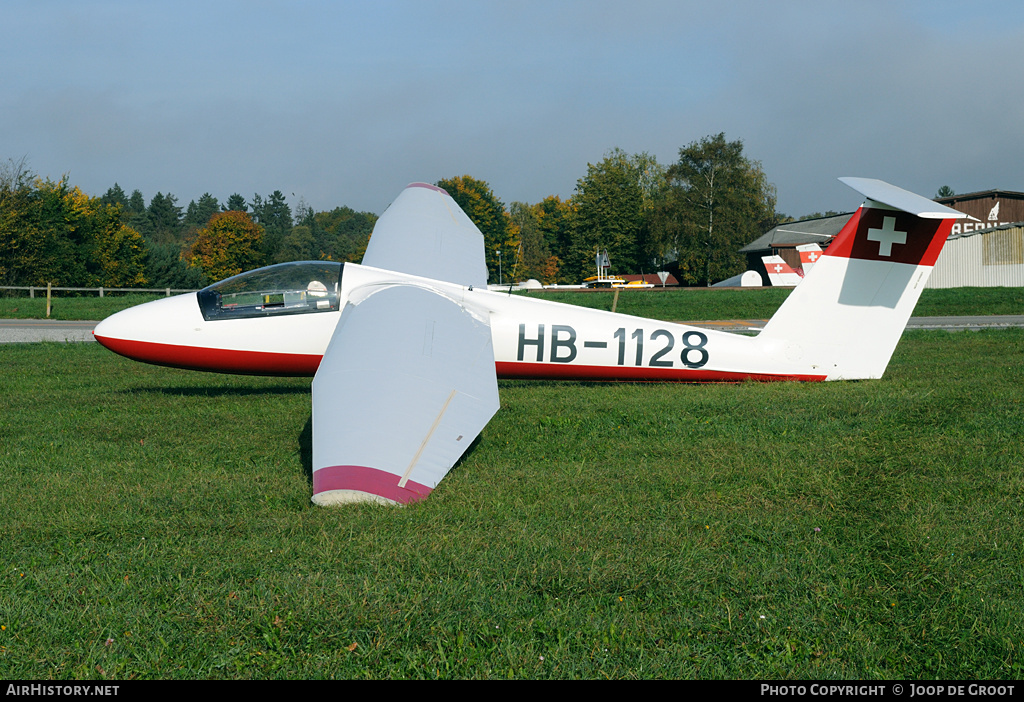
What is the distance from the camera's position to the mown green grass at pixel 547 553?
11.0ft

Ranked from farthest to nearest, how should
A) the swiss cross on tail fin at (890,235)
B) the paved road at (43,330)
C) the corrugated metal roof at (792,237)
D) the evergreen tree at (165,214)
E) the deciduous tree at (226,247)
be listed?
the evergreen tree at (165,214) → the deciduous tree at (226,247) → the corrugated metal roof at (792,237) → the paved road at (43,330) → the swiss cross on tail fin at (890,235)

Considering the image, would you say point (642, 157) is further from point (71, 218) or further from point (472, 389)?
point (472, 389)

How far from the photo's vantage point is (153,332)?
10211 mm

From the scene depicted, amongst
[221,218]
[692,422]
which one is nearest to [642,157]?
[221,218]

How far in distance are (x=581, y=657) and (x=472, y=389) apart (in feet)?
10.1

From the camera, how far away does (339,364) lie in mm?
6402

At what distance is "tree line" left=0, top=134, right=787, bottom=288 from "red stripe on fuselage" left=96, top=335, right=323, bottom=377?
92.3 ft

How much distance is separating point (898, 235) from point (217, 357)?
9.30 meters

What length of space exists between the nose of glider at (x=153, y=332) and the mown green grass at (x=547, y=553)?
214cm

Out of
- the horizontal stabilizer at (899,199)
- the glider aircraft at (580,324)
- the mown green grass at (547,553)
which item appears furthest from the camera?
the glider aircraft at (580,324)

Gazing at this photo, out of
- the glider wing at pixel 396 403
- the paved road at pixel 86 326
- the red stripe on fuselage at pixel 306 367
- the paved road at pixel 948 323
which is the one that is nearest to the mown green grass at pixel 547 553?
the glider wing at pixel 396 403

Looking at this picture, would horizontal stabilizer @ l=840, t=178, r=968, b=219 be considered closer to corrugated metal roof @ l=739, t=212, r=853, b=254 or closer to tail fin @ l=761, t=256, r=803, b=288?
tail fin @ l=761, t=256, r=803, b=288

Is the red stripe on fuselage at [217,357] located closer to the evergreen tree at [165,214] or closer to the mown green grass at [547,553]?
the mown green grass at [547,553]

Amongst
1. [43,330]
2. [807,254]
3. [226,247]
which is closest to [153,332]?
[43,330]
